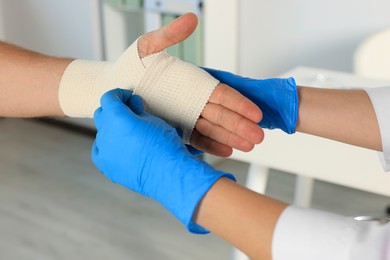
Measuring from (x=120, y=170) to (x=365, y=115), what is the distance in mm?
483

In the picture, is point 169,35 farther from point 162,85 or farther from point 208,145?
point 208,145

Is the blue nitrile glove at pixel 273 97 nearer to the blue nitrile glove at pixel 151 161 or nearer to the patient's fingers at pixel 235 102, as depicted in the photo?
the patient's fingers at pixel 235 102

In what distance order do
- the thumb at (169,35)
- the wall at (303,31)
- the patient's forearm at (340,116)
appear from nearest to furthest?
the thumb at (169,35) → the patient's forearm at (340,116) → the wall at (303,31)

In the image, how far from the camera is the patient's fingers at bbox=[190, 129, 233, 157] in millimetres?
1057

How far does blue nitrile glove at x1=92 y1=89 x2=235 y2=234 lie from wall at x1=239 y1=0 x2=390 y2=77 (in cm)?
168

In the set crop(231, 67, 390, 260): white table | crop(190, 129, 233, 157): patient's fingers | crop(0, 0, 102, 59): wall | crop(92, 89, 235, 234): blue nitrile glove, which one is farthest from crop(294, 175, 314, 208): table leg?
crop(0, 0, 102, 59): wall

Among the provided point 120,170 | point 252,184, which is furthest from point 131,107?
point 252,184

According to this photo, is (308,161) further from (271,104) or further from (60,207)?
(60,207)

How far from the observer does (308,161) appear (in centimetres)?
132

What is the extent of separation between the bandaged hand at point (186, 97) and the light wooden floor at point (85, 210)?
1.15 meters

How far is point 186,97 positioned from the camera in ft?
3.37

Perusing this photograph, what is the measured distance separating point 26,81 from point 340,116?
66 cm

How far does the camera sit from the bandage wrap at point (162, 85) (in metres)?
1.03

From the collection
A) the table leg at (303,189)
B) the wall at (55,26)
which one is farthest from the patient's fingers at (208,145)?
the wall at (55,26)
